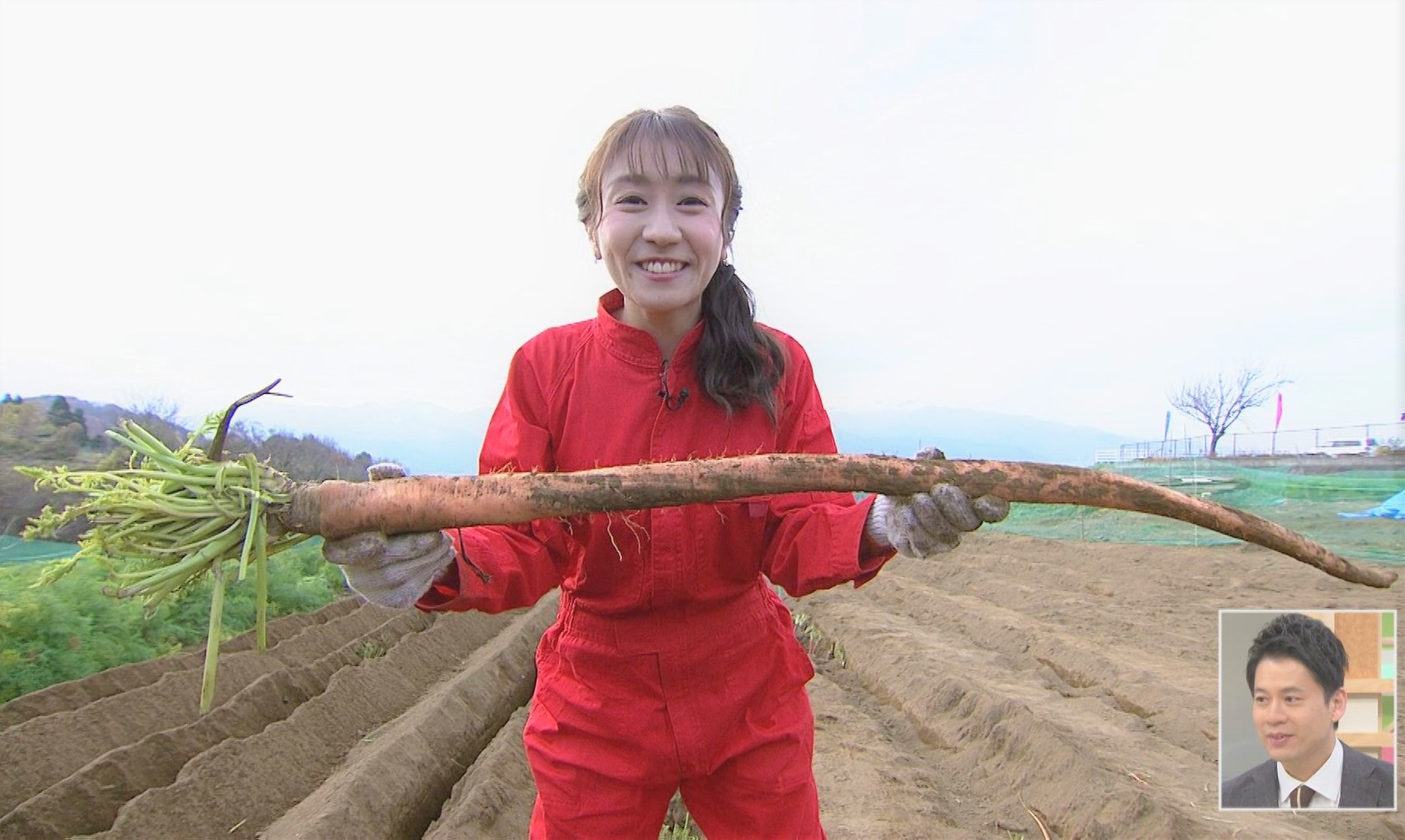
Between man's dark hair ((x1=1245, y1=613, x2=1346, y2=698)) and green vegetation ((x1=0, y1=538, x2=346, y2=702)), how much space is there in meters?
4.42

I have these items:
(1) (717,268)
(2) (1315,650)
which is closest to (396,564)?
(1) (717,268)

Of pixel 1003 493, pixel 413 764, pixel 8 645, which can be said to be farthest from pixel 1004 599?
pixel 8 645

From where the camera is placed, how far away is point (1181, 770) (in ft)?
Answer: 11.7

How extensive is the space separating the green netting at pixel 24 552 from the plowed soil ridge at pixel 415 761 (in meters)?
3.18

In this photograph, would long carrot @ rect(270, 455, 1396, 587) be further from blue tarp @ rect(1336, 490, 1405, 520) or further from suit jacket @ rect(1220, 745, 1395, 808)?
blue tarp @ rect(1336, 490, 1405, 520)

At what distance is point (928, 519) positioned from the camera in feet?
5.34

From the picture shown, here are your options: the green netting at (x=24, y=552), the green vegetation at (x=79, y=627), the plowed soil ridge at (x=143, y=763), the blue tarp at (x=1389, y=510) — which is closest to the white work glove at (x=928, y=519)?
the plowed soil ridge at (x=143, y=763)

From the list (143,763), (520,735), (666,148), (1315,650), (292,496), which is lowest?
(520,735)

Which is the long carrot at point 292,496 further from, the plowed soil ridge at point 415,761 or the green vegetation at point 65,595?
the green vegetation at point 65,595

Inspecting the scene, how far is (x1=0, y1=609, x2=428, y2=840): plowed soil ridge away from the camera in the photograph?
3045 millimetres

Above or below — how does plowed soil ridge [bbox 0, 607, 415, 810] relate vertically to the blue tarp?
below

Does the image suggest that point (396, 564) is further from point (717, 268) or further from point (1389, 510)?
point (1389, 510)

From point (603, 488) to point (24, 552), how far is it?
6636 millimetres

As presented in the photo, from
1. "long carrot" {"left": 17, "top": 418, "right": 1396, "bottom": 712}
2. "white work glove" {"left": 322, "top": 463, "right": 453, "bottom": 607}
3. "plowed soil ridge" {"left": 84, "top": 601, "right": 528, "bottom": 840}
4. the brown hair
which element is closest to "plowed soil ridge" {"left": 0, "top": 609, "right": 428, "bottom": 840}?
"plowed soil ridge" {"left": 84, "top": 601, "right": 528, "bottom": 840}
